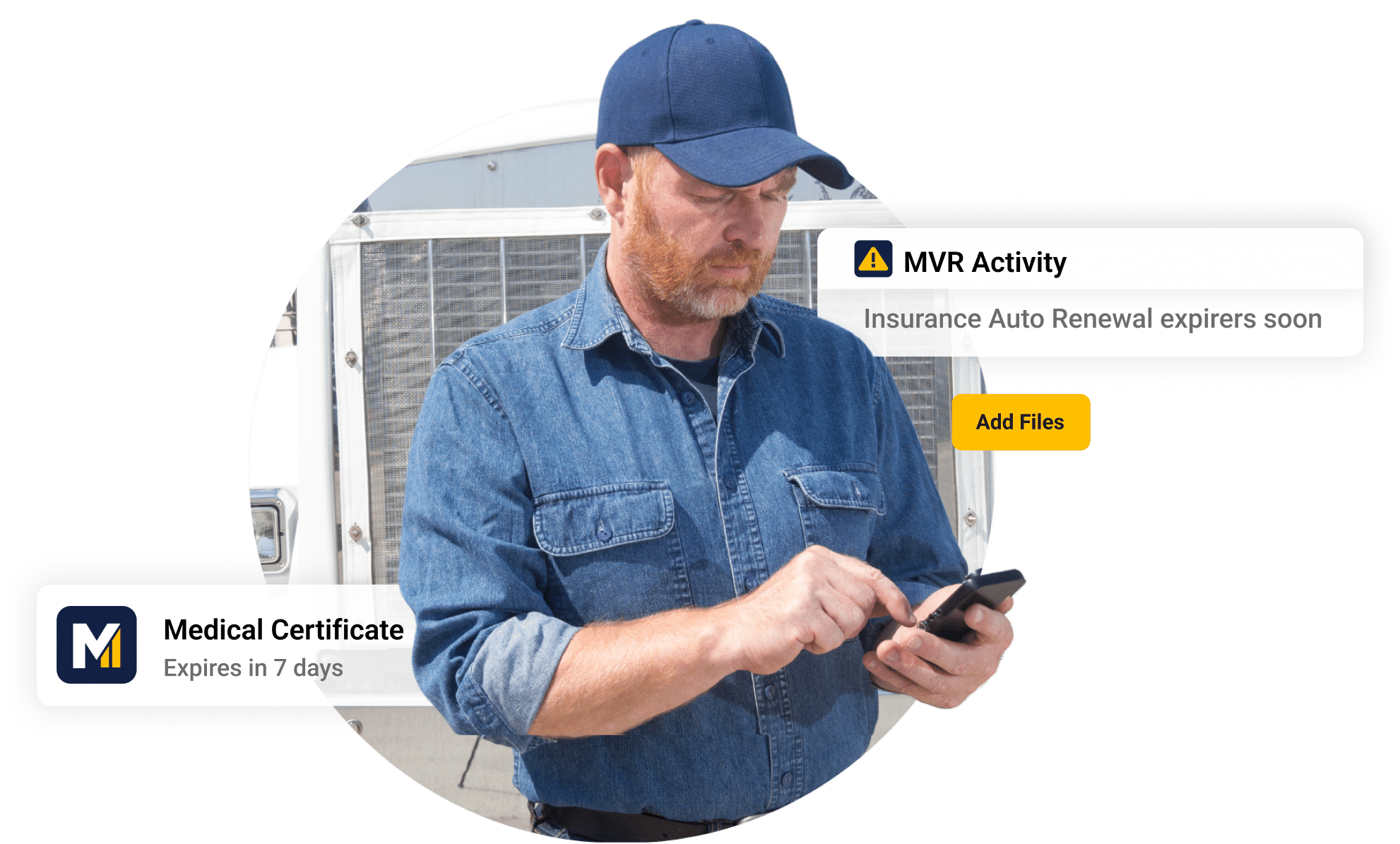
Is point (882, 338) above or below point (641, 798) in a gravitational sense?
above

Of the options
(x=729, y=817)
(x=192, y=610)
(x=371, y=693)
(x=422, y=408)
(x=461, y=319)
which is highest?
(x=461, y=319)

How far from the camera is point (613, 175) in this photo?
3.30 m

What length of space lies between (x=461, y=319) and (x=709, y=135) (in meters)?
0.94

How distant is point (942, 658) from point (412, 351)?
1664mm

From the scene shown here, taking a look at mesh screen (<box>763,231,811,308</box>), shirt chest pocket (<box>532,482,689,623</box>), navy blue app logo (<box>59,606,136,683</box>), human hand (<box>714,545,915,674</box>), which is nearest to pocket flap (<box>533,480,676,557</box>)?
shirt chest pocket (<box>532,482,689,623</box>)

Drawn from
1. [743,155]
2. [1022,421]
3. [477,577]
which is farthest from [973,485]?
[477,577]

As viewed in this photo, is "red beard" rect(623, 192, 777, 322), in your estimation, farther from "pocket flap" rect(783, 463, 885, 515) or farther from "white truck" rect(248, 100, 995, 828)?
"pocket flap" rect(783, 463, 885, 515)

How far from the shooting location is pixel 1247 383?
12.0 feet

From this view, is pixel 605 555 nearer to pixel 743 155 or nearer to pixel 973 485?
pixel 743 155

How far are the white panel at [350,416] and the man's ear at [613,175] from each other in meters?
0.80

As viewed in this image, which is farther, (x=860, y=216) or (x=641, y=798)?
(x=860, y=216)

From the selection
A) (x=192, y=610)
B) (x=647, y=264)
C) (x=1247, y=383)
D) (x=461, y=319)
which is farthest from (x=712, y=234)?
(x=192, y=610)

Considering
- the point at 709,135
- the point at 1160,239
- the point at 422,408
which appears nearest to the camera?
the point at 709,135

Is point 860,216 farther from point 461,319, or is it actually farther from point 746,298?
point 461,319
